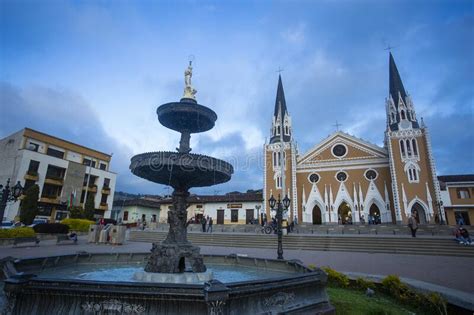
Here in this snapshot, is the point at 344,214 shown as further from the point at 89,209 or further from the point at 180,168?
the point at 180,168

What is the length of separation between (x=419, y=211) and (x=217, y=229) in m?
26.1

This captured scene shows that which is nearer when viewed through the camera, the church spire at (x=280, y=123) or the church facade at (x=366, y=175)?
the church facade at (x=366, y=175)

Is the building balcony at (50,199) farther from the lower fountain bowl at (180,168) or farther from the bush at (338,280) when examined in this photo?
the bush at (338,280)

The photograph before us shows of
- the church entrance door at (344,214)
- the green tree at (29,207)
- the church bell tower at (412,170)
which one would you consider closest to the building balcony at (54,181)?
the green tree at (29,207)

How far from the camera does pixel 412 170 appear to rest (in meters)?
34.3

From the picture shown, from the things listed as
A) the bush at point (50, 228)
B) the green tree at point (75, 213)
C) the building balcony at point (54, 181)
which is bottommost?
the bush at point (50, 228)

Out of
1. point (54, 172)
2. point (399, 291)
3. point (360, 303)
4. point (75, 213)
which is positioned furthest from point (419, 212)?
Result: point (54, 172)

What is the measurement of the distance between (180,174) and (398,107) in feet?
138

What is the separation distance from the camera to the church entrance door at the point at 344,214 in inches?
1470

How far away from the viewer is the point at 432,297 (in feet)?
16.0

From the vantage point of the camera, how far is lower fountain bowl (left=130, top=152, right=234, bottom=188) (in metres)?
6.21

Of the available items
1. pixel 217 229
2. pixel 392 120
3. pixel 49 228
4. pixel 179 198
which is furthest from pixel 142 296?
pixel 392 120

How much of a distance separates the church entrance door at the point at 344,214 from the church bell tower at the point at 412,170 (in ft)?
20.4

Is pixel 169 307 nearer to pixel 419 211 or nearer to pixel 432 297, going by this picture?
pixel 432 297
